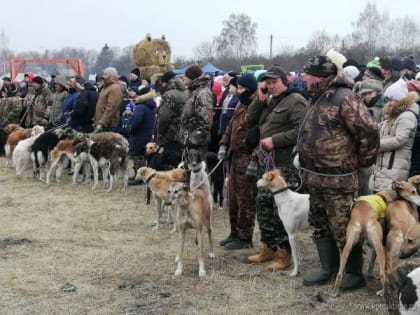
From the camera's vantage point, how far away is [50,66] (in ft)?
102

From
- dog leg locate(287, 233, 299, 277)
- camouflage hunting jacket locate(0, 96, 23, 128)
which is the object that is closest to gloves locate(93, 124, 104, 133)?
camouflage hunting jacket locate(0, 96, 23, 128)

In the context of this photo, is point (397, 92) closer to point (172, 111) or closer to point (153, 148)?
point (172, 111)

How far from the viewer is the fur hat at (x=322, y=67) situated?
15.6 feet

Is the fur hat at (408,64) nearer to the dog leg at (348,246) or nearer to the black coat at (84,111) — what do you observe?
the dog leg at (348,246)

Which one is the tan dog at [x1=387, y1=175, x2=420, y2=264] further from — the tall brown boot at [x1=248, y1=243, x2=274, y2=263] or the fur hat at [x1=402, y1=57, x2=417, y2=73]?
the fur hat at [x1=402, y1=57, x2=417, y2=73]

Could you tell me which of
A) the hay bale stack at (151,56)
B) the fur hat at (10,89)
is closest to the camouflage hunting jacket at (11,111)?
the fur hat at (10,89)

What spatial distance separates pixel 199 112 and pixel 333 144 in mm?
2815

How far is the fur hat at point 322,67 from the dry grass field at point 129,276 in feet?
6.26

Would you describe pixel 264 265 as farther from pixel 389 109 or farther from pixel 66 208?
pixel 66 208

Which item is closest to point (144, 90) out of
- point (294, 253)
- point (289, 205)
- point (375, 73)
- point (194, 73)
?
point (194, 73)

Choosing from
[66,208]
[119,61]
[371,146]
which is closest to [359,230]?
[371,146]

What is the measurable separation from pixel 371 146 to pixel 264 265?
1918 mm

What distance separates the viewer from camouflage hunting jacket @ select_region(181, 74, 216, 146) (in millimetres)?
7238

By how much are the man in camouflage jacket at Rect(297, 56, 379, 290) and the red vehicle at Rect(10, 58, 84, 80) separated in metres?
22.6
